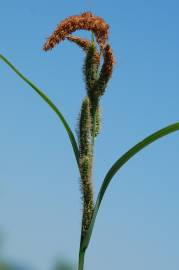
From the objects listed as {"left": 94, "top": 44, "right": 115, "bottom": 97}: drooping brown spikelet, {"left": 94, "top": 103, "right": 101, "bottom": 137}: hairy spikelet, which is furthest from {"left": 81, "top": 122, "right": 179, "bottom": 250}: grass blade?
{"left": 94, "top": 44, "right": 115, "bottom": 97}: drooping brown spikelet

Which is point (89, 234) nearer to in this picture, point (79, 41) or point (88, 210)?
point (88, 210)

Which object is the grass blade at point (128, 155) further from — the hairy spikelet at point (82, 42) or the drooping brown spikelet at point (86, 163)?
the hairy spikelet at point (82, 42)

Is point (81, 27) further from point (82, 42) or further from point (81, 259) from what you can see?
point (81, 259)

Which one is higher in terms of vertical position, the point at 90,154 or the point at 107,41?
the point at 107,41

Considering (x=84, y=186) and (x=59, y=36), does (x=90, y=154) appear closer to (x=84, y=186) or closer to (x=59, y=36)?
(x=84, y=186)

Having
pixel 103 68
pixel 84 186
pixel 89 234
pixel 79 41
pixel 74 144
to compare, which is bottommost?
pixel 89 234

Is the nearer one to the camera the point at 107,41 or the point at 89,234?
the point at 89,234

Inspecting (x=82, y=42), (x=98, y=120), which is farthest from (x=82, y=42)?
(x=98, y=120)

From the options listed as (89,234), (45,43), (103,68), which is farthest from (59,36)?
(89,234)
